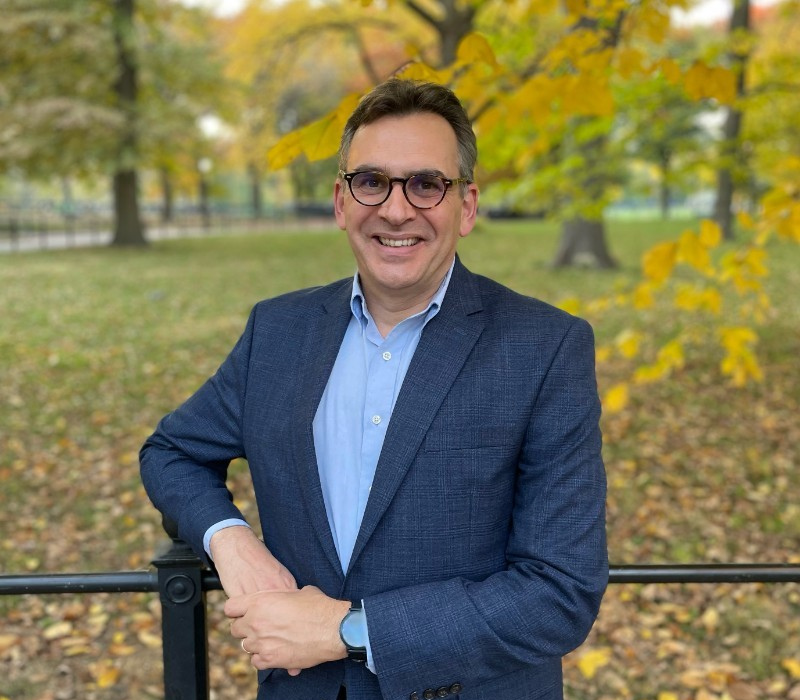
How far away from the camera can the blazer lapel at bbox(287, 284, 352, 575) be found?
1.71 meters

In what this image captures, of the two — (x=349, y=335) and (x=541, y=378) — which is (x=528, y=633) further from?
(x=349, y=335)

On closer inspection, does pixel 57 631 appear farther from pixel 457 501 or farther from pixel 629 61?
pixel 629 61

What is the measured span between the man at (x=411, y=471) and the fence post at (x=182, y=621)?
0.08 metres

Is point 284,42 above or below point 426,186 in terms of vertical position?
above

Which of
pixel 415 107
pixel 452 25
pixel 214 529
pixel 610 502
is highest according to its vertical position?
pixel 452 25

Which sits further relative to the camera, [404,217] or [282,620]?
[404,217]

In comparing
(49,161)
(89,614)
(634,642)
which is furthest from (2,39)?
(634,642)

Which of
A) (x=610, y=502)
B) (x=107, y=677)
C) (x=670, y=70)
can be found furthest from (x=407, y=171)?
(x=610, y=502)

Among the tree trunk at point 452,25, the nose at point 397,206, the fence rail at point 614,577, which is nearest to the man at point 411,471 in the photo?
the nose at point 397,206

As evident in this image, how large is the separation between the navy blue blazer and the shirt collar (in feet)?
0.06

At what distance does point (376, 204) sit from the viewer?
5.67 ft

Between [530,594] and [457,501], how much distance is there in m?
0.22

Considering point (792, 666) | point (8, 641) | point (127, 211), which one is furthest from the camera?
point (127, 211)

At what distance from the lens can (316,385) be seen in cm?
179
